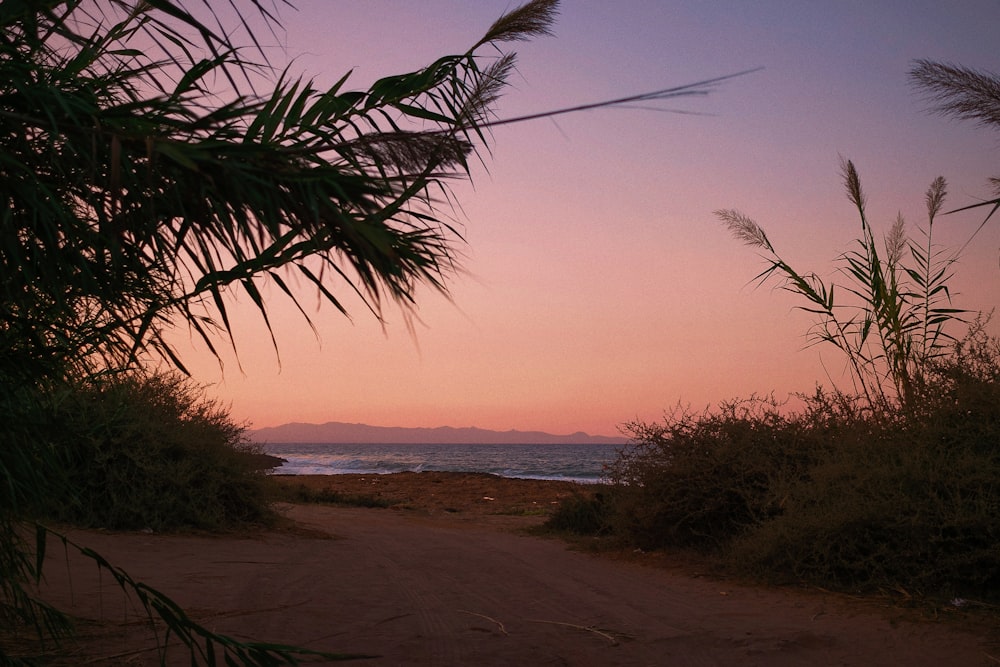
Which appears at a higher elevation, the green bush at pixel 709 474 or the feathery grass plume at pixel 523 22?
the feathery grass plume at pixel 523 22

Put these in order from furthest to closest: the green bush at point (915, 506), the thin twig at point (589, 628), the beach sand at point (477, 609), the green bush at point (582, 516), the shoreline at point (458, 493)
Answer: the shoreline at point (458, 493) → the green bush at point (582, 516) → the green bush at point (915, 506) → the thin twig at point (589, 628) → the beach sand at point (477, 609)

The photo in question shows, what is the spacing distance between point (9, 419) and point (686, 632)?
486cm

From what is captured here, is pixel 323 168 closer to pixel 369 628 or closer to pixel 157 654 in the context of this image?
pixel 157 654

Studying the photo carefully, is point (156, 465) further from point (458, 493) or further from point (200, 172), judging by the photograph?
point (458, 493)

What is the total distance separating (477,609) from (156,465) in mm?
6168

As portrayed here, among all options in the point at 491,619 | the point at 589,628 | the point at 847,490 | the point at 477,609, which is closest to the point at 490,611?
the point at 477,609

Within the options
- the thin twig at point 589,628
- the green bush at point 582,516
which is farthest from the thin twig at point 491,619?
the green bush at point 582,516

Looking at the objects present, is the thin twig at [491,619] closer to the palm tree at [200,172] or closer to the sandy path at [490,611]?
the sandy path at [490,611]

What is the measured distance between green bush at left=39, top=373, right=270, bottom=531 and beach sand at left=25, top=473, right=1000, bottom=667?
0.58 metres

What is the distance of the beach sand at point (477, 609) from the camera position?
527 centimetres

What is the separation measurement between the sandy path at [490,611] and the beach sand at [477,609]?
0.02 meters

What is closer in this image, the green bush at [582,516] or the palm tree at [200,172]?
the palm tree at [200,172]

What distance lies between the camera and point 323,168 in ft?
6.61

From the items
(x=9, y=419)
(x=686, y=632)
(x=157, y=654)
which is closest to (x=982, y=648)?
(x=686, y=632)
